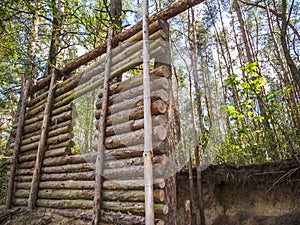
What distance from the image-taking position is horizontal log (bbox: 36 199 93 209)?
399 cm

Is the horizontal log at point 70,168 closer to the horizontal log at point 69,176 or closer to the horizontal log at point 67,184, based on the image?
the horizontal log at point 69,176

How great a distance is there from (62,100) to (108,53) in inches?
77.8

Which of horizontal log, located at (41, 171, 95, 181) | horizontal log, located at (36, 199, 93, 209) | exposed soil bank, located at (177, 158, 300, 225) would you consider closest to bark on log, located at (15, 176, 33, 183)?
horizontal log, located at (41, 171, 95, 181)

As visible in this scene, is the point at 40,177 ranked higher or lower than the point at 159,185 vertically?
higher

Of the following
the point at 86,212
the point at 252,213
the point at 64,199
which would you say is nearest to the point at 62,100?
the point at 64,199

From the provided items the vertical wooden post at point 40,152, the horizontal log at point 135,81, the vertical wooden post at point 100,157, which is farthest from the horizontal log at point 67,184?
the horizontal log at point 135,81

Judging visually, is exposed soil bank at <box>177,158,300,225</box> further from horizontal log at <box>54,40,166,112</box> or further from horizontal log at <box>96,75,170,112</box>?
horizontal log at <box>54,40,166,112</box>

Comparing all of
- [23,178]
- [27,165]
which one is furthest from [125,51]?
[23,178]

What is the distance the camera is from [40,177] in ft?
17.6

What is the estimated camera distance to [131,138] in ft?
11.8

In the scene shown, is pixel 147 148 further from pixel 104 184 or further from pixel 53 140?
pixel 53 140

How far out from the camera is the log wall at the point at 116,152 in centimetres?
327

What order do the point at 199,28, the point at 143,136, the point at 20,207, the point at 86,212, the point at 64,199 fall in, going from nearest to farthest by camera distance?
the point at 143,136 → the point at 86,212 → the point at 64,199 → the point at 20,207 → the point at 199,28

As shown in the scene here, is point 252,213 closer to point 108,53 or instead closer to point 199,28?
point 108,53
